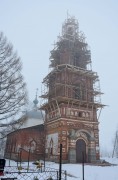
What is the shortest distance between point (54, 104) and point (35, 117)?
47.7ft

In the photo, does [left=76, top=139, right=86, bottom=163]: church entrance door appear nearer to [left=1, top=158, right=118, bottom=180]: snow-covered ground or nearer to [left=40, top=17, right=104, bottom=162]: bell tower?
[left=40, top=17, right=104, bottom=162]: bell tower

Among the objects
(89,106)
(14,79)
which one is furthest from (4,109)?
(89,106)

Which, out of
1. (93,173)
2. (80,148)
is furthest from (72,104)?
(93,173)

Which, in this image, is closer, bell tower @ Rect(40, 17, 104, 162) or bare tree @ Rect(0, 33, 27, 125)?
bare tree @ Rect(0, 33, 27, 125)

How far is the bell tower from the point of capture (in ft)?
90.6

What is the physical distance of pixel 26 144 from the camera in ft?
101

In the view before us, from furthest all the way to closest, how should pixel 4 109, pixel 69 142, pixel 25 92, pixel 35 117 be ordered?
1. pixel 35 117
2. pixel 69 142
3. pixel 25 92
4. pixel 4 109

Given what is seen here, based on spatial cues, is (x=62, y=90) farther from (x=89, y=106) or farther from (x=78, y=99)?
(x=89, y=106)

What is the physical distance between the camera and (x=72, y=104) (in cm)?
2931

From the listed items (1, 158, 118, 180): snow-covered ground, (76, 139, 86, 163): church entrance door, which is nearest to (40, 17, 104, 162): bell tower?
(76, 139, 86, 163): church entrance door

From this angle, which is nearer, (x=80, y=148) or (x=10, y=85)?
(x=10, y=85)

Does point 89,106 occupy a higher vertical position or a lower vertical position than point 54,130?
higher

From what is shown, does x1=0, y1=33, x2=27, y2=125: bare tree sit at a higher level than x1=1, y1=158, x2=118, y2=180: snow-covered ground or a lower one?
higher

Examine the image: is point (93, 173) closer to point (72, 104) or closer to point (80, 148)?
point (80, 148)
